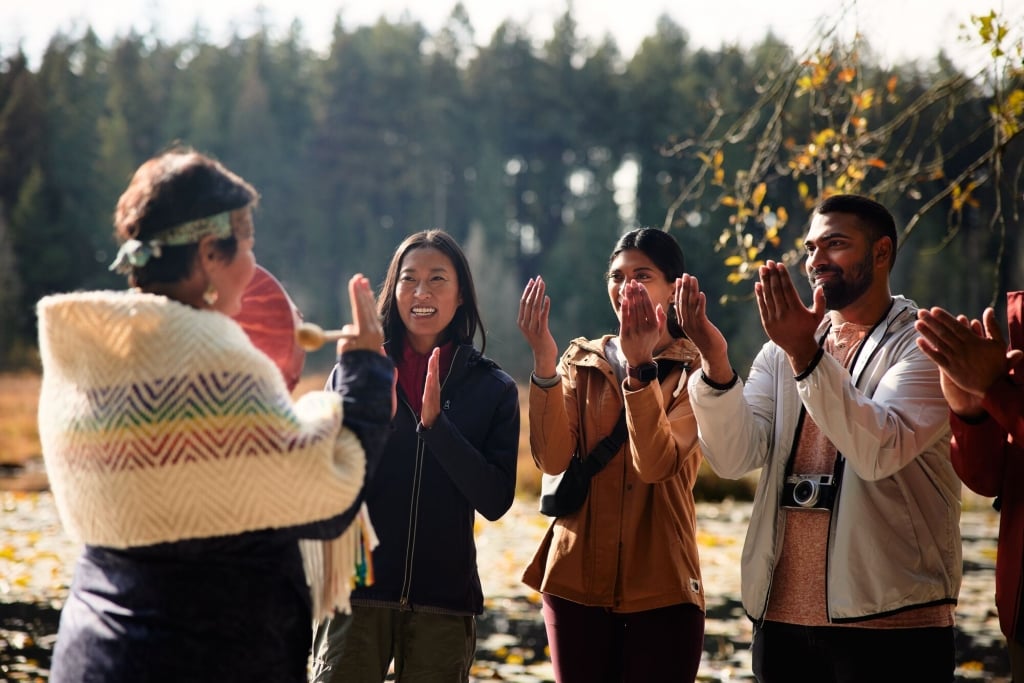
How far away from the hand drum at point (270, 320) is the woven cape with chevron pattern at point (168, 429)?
30cm

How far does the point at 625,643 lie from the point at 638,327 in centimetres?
100

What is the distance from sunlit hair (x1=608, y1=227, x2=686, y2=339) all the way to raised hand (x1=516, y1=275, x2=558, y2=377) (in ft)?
1.12

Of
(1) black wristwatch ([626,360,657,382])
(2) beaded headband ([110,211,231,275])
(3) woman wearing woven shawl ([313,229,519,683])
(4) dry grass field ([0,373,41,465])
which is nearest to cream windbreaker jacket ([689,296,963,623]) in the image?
(1) black wristwatch ([626,360,657,382])

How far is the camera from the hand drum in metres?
2.83

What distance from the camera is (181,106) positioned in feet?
159

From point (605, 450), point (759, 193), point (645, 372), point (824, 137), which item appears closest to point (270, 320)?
point (645, 372)

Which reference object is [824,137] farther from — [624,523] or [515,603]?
[515,603]

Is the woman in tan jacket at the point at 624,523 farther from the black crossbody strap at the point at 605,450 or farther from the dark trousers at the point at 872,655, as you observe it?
the dark trousers at the point at 872,655

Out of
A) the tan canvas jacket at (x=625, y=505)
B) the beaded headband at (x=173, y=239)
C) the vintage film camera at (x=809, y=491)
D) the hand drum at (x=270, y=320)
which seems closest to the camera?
the beaded headband at (x=173, y=239)

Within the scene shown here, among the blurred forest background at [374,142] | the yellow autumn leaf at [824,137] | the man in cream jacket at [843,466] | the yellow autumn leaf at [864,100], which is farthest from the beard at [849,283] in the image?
the blurred forest background at [374,142]

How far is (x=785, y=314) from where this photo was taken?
3.07 meters

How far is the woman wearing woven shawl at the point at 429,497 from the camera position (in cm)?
346

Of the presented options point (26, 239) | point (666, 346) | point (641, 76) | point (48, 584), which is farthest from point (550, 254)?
point (666, 346)

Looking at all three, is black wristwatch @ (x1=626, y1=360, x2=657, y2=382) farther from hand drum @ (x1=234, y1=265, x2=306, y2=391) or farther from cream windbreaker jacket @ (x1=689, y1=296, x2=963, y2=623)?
hand drum @ (x1=234, y1=265, x2=306, y2=391)
